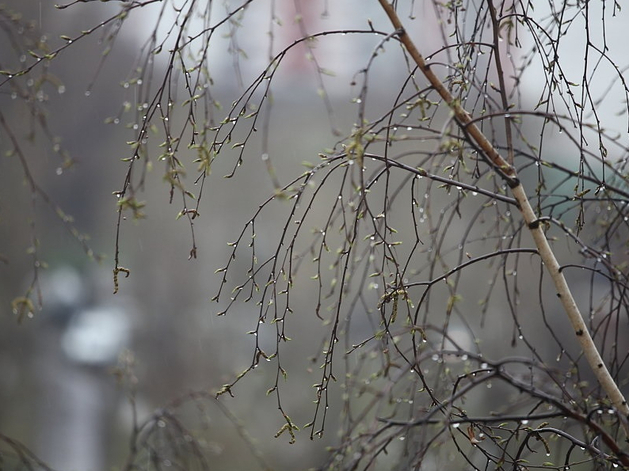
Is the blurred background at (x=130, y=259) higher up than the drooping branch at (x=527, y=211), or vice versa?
the blurred background at (x=130, y=259)

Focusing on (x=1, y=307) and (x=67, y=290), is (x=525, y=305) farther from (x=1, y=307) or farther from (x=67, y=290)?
(x=67, y=290)

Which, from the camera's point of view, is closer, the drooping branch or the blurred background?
the drooping branch

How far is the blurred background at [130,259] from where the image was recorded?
617 centimetres

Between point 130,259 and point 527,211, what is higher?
point 130,259

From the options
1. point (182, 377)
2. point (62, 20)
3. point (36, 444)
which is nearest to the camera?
point (36, 444)

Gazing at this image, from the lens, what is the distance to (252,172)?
Answer: 8.09m

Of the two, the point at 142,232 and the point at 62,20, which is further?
the point at 142,232

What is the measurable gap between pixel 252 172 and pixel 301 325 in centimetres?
224

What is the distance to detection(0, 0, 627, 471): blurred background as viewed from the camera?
6.17 meters

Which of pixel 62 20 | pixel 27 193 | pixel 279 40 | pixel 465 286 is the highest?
pixel 279 40

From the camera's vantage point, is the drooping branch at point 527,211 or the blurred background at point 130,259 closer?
the drooping branch at point 527,211

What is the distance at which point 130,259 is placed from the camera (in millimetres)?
7984

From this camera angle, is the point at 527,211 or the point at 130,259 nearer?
the point at 527,211

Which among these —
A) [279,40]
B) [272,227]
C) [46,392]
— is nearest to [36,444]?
[46,392]
